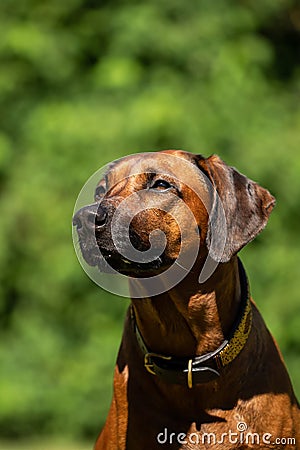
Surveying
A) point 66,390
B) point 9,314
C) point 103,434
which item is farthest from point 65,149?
point 103,434

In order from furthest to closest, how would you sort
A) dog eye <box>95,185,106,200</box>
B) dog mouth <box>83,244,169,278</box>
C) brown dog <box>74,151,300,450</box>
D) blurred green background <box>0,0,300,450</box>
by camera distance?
blurred green background <box>0,0,300,450</box> → dog eye <box>95,185,106,200</box> → brown dog <box>74,151,300,450</box> → dog mouth <box>83,244,169,278</box>

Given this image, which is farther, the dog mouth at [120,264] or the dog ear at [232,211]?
the dog ear at [232,211]

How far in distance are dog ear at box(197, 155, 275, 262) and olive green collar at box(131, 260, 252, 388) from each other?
1.11ft

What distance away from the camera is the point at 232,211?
3.71 meters

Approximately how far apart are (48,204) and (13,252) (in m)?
0.61

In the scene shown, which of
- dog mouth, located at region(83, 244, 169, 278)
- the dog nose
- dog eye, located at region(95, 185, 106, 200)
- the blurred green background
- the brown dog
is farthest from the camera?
the blurred green background

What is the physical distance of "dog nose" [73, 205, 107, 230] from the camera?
338 centimetres

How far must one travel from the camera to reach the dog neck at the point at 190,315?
12.3 feet

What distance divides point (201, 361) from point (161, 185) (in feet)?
2.42

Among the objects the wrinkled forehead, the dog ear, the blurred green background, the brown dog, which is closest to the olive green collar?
the brown dog

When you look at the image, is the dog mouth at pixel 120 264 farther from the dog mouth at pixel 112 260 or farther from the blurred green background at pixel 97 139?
the blurred green background at pixel 97 139

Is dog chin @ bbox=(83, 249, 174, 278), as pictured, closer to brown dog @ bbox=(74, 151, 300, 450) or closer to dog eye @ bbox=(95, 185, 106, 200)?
brown dog @ bbox=(74, 151, 300, 450)

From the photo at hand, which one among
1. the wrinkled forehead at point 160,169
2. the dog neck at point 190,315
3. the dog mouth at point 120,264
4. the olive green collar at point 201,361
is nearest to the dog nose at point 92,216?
the dog mouth at point 120,264

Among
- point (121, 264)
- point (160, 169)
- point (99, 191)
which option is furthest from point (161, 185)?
point (121, 264)
